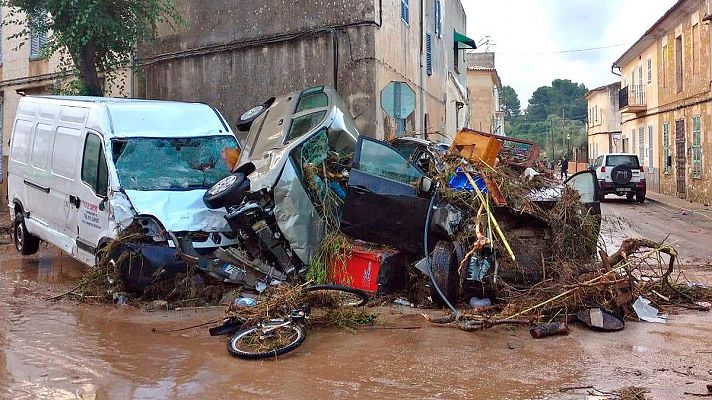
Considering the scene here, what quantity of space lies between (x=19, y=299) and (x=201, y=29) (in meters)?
9.32

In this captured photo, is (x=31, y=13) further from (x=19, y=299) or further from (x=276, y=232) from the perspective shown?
(x=276, y=232)

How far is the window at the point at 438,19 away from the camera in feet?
71.3

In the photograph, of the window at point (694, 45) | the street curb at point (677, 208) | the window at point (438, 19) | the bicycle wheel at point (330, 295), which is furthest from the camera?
the window at point (694, 45)

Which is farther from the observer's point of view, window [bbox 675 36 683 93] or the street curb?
window [bbox 675 36 683 93]

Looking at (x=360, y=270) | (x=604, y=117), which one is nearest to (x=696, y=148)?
(x=360, y=270)

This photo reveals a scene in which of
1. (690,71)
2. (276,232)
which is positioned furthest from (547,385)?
(690,71)

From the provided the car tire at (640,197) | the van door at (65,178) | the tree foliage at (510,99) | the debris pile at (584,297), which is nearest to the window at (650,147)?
the car tire at (640,197)

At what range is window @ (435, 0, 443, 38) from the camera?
21.7 m

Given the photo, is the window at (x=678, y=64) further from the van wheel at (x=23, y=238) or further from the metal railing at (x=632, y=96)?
the van wheel at (x=23, y=238)

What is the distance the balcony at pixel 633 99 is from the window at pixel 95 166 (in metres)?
30.0

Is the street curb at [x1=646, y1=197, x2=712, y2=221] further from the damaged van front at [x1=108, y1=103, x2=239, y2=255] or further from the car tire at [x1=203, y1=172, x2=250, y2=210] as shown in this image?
the car tire at [x1=203, y1=172, x2=250, y2=210]

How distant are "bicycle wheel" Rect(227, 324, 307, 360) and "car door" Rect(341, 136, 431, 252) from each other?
208cm

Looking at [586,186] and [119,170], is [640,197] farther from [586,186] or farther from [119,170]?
[119,170]

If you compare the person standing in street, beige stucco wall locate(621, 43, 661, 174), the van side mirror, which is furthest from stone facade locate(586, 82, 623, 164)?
the van side mirror
